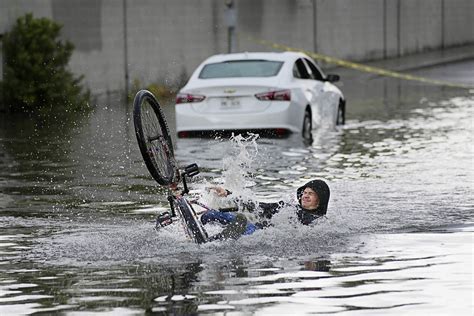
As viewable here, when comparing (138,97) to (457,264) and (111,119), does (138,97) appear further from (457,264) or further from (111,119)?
(111,119)

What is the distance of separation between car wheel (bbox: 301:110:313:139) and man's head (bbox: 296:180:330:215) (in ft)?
33.7

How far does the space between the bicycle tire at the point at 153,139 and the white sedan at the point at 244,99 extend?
9719 mm

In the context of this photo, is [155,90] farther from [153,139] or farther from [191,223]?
[191,223]

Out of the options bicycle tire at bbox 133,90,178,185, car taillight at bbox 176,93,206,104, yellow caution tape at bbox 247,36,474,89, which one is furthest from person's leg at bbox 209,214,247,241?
yellow caution tape at bbox 247,36,474,89

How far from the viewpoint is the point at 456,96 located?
1231 inches

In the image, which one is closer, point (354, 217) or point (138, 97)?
point (138, 97)

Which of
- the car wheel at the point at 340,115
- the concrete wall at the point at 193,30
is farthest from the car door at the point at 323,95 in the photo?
the concrete wall at the point at 193,30

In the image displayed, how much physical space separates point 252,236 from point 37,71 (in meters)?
16.3

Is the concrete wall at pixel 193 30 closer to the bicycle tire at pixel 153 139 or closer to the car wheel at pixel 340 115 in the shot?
the car wheel at pixel 340 115

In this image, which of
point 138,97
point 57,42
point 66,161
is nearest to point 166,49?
point 57,42

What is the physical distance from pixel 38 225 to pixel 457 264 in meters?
A: 4.32

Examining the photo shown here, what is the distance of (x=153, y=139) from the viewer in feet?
38.8

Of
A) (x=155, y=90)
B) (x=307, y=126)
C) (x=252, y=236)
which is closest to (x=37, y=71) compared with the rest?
(x=155, y=90)

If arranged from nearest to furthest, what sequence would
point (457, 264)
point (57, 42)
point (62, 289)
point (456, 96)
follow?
point (62, 289) → point (457, 264) → point (57, 42) → point (456, 96)
